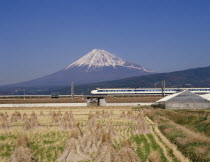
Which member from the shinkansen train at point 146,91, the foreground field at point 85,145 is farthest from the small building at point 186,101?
the shinkansen train at point 146,91

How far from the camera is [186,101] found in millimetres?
85938

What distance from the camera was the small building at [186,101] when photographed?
3354 inches

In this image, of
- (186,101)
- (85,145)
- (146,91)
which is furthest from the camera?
(146,91)

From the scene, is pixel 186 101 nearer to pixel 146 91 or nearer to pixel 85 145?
pixel 146 91

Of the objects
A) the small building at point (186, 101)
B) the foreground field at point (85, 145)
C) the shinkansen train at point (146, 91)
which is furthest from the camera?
the shinkansen train at point (146, 91)

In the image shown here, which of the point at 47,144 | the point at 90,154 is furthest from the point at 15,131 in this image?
the point at 90,154

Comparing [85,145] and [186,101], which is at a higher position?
[186,101]

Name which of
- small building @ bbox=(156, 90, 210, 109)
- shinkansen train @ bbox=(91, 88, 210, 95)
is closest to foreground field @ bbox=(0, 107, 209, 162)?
small building @ bbox=(156, 90, 210, 109)

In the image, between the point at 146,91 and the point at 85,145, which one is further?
the point at 146,91

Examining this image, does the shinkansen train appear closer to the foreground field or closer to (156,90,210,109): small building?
(156,90,210,109): small building

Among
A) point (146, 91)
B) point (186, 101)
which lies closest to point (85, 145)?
point (186, 101)

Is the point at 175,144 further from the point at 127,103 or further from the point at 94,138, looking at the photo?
the point at 127,103

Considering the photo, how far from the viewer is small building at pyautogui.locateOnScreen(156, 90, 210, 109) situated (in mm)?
85188

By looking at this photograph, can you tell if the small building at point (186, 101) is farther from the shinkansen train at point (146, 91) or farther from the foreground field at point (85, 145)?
the shinkansen train at point (146, 91)
